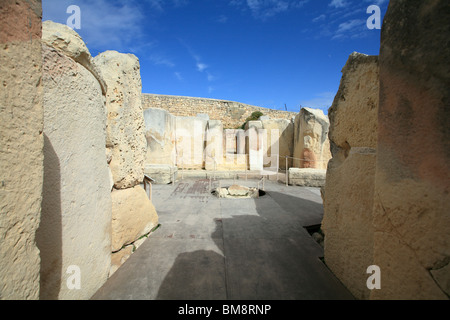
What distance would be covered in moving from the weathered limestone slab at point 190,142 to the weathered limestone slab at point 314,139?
370 cm

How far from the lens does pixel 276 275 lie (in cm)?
158

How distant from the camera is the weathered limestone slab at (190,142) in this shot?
23.7 feet

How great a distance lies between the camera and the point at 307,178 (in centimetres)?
543

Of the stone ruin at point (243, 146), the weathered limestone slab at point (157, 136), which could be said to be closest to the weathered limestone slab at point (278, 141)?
the stone ruin at point (243, 146)

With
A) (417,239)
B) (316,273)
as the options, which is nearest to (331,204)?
(316,273)

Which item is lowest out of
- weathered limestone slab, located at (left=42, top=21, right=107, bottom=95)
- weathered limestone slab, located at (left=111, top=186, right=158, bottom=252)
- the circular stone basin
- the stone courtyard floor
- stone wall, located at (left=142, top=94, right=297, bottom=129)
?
the stone courtyard floor

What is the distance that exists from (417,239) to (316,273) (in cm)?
101

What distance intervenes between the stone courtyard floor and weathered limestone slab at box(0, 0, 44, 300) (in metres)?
0.91

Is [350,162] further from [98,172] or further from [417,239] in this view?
[98,172]

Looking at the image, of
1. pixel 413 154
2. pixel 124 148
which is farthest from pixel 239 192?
pixel 413 154

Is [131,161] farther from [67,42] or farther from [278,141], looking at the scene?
[278,141]

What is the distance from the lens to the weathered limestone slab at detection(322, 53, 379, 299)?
129cm

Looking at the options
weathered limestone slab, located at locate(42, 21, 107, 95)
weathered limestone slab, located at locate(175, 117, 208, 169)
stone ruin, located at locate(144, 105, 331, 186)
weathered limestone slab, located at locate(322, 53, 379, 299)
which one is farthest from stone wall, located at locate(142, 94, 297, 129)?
weathered limestone slab, located at locate(322, 53, 379, 299)

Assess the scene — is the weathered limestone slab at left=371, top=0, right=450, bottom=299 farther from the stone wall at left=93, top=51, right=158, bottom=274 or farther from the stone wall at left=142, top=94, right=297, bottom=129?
the stone wall at left=142, top=94, right=297, bottom=129
